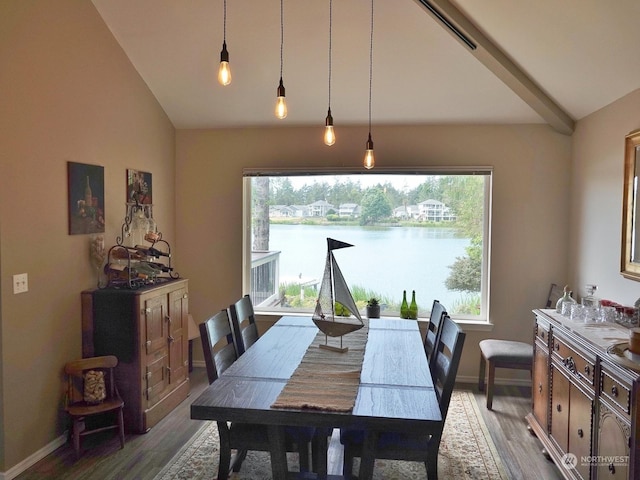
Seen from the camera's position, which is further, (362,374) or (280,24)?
(280,24)

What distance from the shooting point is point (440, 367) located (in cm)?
257

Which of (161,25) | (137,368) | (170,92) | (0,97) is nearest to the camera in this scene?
(0,97)

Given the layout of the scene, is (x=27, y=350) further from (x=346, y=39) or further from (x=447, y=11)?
(x=447, y=11)

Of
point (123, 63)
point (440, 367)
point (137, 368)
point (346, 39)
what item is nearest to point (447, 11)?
point (346, 39)

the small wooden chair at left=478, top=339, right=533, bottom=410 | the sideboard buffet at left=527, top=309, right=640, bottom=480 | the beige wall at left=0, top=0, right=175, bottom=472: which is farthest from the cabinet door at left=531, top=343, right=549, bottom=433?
the beige wall at left=0, top=0, right=175, bottom=472

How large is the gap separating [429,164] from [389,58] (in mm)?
1111

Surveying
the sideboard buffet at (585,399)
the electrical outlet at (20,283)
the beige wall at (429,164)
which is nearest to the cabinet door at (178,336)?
the beige wall at (429,164)

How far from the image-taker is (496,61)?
3.27m

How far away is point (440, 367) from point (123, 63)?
130 inches

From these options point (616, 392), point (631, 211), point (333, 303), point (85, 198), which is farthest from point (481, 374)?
point (85, 198)

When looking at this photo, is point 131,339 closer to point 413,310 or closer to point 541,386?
point 413,310

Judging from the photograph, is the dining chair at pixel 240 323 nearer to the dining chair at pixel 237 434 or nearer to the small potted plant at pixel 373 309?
the dining chair at pixel 237 434

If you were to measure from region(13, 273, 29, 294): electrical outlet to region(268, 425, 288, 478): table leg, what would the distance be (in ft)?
5.82

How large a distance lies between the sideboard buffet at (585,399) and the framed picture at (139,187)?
10.6ft
